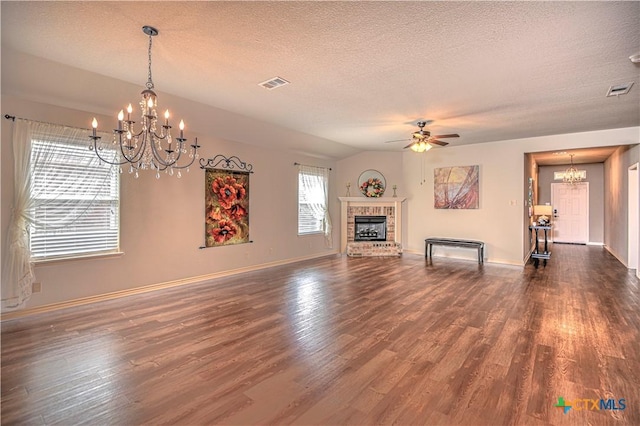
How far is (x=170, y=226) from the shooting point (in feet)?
16.4

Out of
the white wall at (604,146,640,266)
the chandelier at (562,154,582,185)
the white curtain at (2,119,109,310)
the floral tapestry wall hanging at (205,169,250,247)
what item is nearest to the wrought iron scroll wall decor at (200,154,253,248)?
the floral tapestry wall hanging at (205,169,250,247)

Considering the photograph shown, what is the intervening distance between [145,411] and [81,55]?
314 cm

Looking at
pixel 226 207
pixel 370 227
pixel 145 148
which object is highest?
pixel 145 148

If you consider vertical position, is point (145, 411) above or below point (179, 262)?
below

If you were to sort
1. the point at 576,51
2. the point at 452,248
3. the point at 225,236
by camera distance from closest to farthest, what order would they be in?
the point at 576,51 → the point at 225,236 → the point at 452,248

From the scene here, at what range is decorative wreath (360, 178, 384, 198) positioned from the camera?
324 inches

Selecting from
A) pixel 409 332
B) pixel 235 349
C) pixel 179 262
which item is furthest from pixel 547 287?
pixel 179 262

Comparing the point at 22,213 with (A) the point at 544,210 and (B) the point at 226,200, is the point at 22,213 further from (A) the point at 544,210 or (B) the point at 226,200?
(A) the point at 544,210

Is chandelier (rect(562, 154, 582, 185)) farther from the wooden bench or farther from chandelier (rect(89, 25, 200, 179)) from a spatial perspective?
chandelier (rect(89, 25, 200, 179))

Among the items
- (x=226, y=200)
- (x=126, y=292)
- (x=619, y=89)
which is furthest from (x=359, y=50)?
(x=126, y=292)

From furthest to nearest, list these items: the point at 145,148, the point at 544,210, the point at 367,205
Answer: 1. the point at 367,205
2. the point at 544,210
3. the point at 145,148

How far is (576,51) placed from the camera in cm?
284

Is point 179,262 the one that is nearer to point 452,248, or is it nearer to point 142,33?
point 142,33

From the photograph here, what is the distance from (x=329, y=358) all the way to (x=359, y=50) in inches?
107
